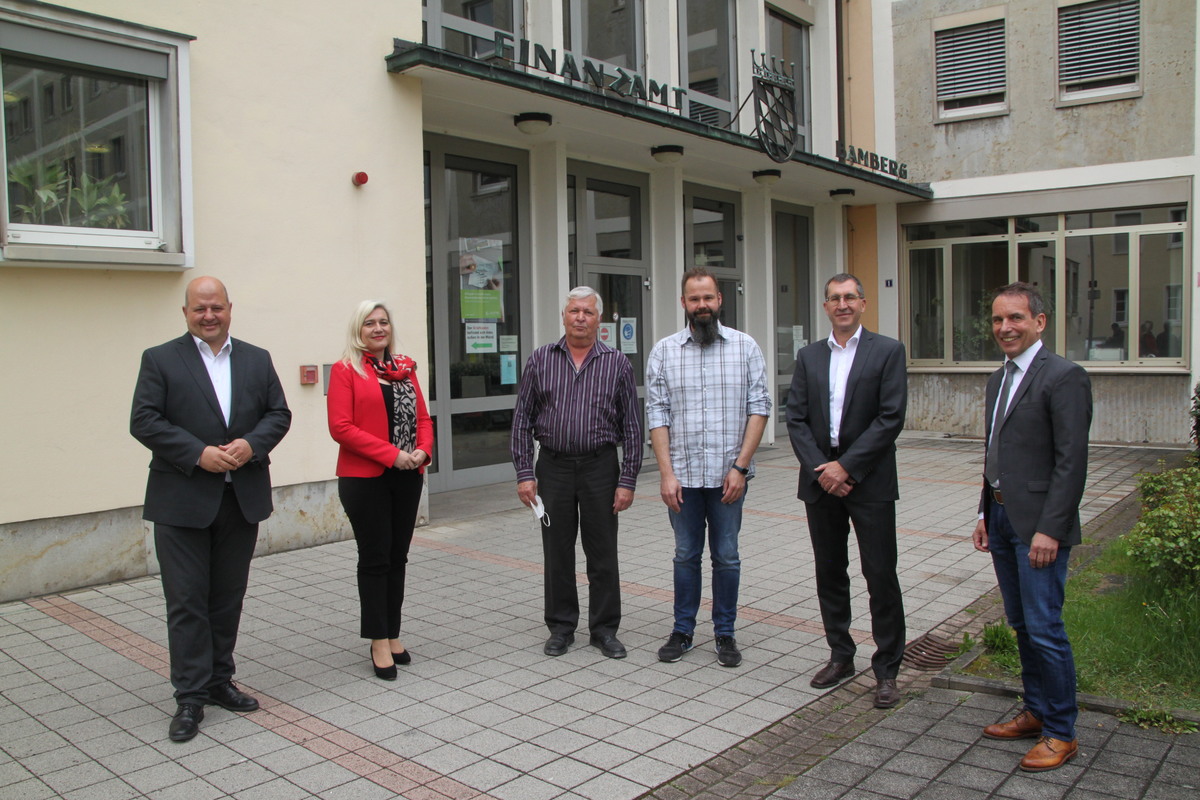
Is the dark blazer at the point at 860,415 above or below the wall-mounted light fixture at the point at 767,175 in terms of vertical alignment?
below

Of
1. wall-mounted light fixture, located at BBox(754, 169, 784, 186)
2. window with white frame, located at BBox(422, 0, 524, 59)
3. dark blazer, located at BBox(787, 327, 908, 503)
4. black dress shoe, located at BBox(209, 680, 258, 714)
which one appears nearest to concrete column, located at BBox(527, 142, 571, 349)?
window with white frame, located at BBox(422, 0, 524, 59)

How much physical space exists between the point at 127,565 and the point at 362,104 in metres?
4.00

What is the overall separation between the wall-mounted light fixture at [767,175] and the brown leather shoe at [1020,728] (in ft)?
33.4

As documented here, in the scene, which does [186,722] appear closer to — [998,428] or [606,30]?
[998,428]

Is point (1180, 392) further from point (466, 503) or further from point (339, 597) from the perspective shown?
point (339, 597)

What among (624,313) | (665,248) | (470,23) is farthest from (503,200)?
(665,248)

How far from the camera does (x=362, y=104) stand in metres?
7.97

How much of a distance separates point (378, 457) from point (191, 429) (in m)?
0.83

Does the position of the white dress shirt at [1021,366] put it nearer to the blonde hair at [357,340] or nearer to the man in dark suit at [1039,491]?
the man in dark suit at [1039,491]

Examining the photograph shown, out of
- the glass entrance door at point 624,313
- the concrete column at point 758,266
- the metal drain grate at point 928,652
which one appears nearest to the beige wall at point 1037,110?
the concrete column at point 758,266

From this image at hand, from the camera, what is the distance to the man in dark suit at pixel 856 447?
4391mm

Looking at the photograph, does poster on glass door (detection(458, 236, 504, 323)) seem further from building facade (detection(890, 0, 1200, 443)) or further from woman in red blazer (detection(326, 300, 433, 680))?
building facade (detection(890, 0, 1200, 443))

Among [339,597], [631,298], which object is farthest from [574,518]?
[631,298]

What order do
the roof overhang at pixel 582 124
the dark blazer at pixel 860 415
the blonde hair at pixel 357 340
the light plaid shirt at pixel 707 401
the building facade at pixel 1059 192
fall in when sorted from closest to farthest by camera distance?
the dark blazer at pixel 860 415, the blonde hair at pixel 357 340, the light plaid shirt at pixel 707 401, the roof overhang at pixel 582 124, the building facade at pixel 1059 192
